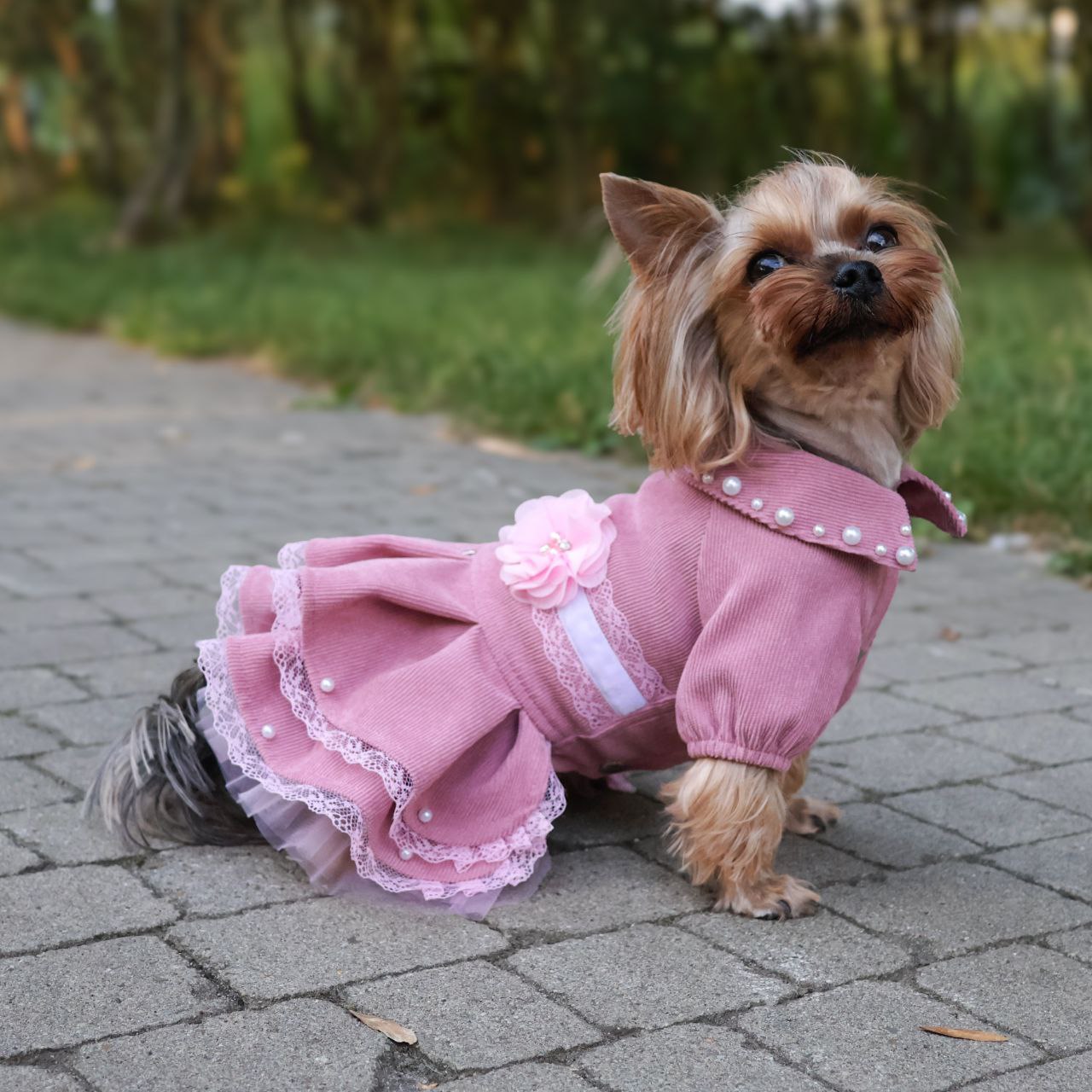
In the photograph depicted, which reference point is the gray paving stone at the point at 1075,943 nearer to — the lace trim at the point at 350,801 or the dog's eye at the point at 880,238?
the lace trim at the point at 350,801

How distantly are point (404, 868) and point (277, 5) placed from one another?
2474 centimetres

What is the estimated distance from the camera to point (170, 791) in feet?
10.6

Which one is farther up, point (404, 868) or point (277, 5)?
point (277, 5)

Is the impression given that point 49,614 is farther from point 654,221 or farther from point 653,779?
point 654,221

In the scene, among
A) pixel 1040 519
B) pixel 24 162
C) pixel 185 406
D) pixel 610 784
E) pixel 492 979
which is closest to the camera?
pixel 492 979

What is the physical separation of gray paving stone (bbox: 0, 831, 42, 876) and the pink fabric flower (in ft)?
3.61

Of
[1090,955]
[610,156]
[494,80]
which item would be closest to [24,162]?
[494,80]

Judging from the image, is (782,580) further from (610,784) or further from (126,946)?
(126,946)

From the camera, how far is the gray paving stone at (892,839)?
3.37m

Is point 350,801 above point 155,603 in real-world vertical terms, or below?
above

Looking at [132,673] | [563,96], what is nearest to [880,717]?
[132,673]

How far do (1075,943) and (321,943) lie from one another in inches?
54.8

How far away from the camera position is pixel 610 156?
25812 millimetres

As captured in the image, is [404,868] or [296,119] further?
[296,119]
